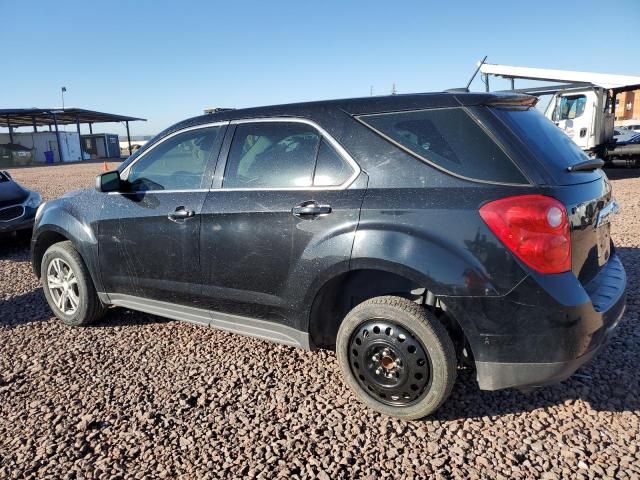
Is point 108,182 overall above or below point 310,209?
above

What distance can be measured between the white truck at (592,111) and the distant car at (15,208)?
43.0 feet

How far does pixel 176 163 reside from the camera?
3545 millimetres

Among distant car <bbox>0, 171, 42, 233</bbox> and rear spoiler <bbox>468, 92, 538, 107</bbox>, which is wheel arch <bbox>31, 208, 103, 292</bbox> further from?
rear spoiler <bbox>468, 92, 538, 107</bbox>

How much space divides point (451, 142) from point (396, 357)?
3.94 feet

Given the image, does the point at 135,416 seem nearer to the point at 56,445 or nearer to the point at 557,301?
Answer: the point at 56,445

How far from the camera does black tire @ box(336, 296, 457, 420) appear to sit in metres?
2.46

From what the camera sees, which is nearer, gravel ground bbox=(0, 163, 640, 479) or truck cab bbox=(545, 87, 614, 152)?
gravel ground bbox=(0, 163, 640, 479)

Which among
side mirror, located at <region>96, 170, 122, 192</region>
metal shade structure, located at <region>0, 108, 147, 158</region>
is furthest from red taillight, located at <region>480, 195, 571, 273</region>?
metal shade structure, located at <region>0, 108, 147, 158</region>

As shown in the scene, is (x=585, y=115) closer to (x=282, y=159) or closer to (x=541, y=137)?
(x=541, y=137)

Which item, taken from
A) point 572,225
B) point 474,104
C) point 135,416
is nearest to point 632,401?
point 572,225

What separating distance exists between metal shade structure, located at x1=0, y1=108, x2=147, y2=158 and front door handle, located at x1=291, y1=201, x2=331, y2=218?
40.3 metres

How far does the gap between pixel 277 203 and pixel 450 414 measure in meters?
1.60

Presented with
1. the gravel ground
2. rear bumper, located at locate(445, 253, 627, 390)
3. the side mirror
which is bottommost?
the gravel ground

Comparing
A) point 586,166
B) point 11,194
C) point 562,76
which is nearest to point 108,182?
point 586,166
